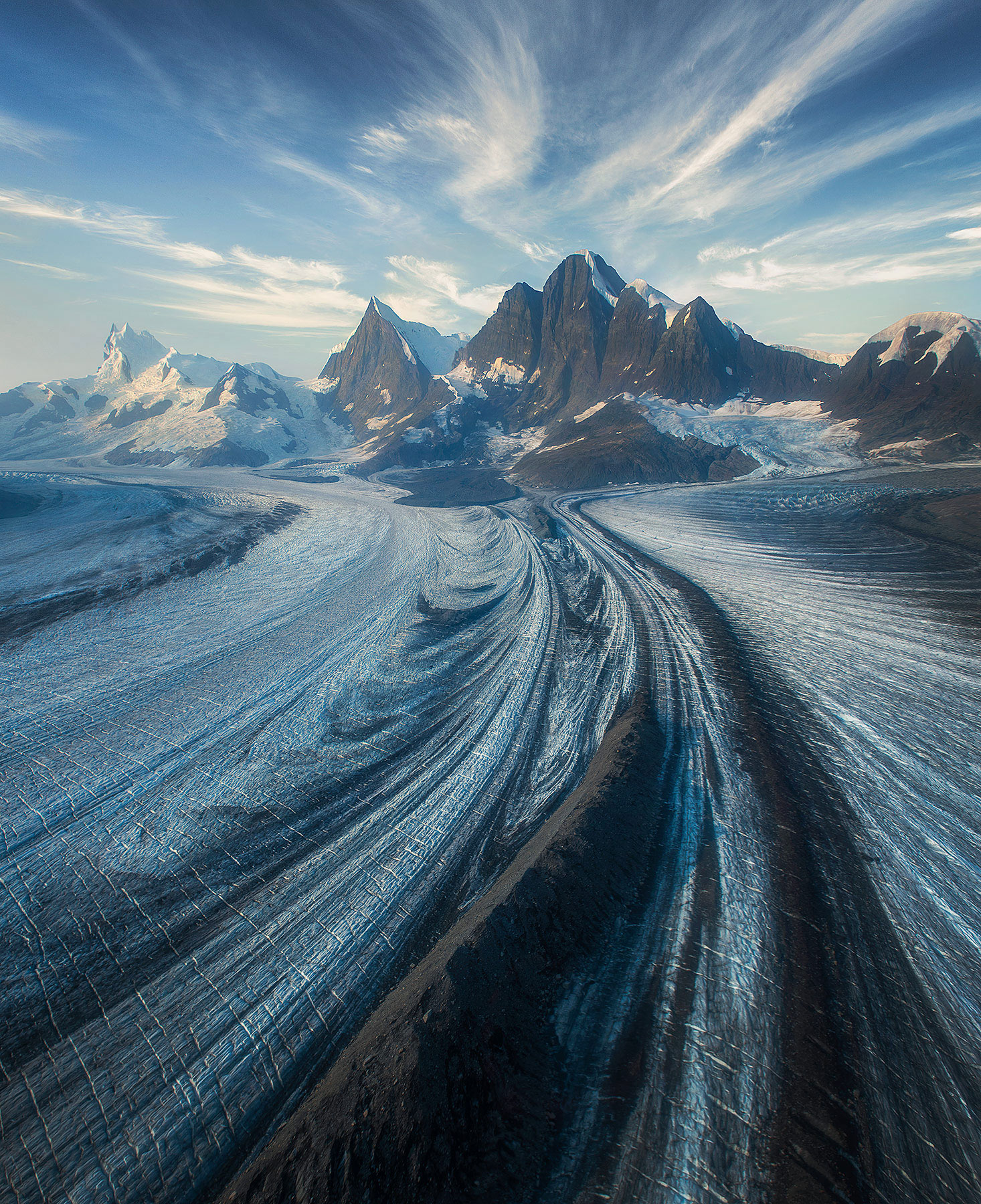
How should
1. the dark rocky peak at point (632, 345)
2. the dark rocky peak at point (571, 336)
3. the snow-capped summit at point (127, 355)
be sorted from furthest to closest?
the snow-capped summit at point (127, 355), the dark rocky peak at point (571, 336), the dark rocky peak at point (632, 345)

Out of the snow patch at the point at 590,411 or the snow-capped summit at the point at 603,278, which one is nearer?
the snow patch at the point at 590,411

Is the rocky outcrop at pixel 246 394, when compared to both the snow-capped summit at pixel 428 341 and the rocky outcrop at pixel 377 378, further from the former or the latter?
the snow-capped summit at pixel 428 341

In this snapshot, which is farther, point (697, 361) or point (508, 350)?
point (508, 350)

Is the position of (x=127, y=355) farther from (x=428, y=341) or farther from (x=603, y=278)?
(x=603, y=278)

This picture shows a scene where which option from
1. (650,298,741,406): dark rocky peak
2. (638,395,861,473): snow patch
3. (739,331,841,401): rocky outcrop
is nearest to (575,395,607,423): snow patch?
(638,395,861,473): snow patch

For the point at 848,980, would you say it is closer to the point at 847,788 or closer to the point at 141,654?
the point at 847,788

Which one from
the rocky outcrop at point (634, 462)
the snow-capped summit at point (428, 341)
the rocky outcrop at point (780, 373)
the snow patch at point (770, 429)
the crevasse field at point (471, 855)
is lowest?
the crevasse field at point (471, 855)

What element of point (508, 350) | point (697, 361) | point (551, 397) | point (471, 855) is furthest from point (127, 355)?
point (471, 855)

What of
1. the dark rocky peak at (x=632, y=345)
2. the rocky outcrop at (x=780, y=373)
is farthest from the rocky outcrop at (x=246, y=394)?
the rocky outcrop at (x=780, y=373)
